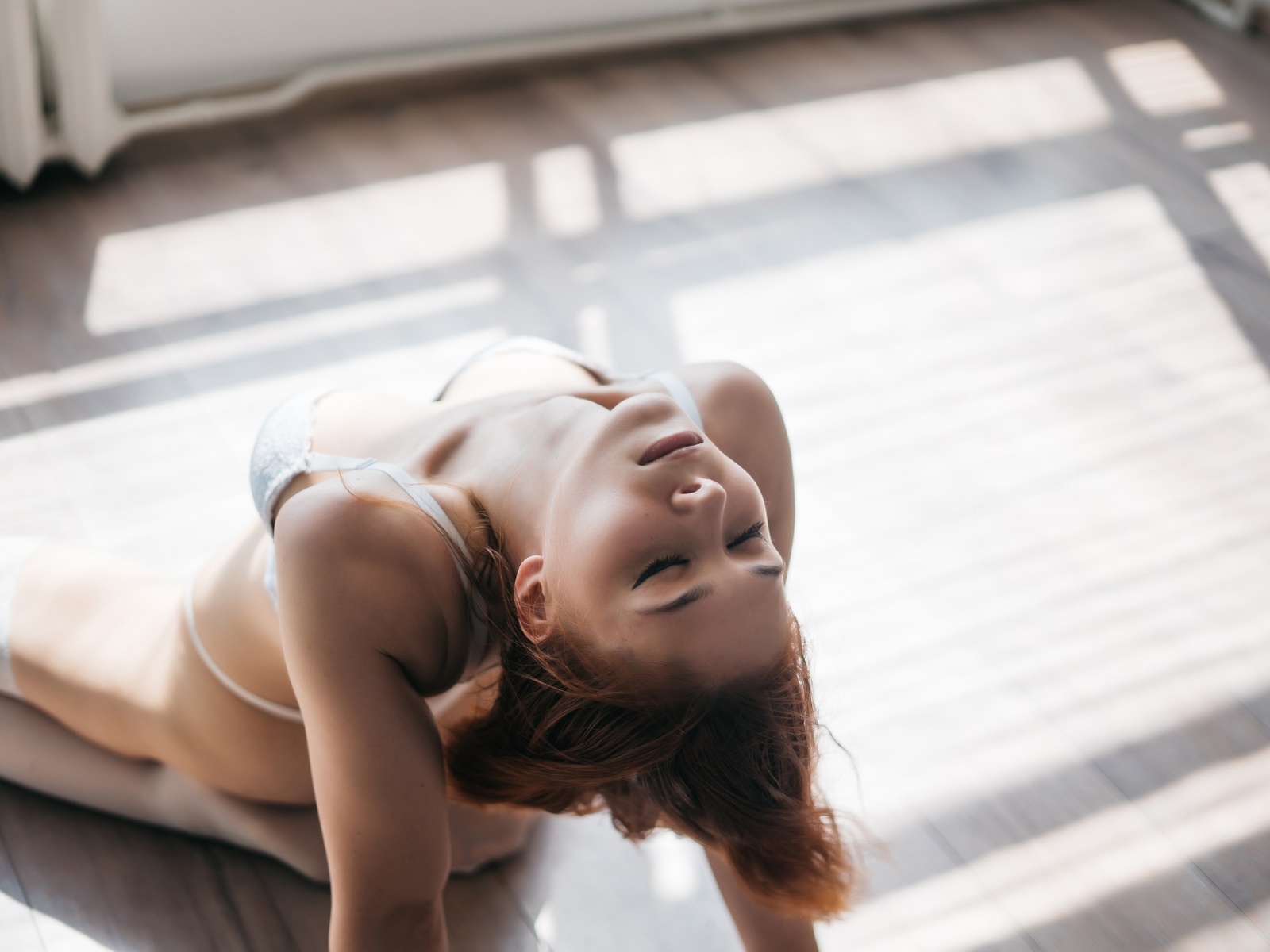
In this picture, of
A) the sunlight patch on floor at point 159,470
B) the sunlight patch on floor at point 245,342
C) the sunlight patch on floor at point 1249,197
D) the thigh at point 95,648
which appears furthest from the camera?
the sunlight patch on floor at point 1249,197

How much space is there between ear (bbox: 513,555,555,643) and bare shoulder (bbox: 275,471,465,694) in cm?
10

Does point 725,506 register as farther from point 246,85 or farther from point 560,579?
point 246,85

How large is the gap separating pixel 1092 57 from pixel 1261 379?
144cm

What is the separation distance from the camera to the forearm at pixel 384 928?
1.25m

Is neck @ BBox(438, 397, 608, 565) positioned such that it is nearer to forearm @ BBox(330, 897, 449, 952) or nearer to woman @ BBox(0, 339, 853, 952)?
woman @ BBox(0, 339, 853, 952)

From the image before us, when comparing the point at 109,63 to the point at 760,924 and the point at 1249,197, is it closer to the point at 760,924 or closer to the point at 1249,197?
the point at 760,924

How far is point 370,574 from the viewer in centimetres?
123

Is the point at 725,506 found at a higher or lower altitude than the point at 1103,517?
higher

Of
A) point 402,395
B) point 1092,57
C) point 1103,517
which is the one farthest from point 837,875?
point 1092,57

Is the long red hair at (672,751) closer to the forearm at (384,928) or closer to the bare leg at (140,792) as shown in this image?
the forearm at (384,928)

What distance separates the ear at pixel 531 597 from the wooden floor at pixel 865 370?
589 mm

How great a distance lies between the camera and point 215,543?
204 centimetres

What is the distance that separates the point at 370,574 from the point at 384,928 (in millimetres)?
376

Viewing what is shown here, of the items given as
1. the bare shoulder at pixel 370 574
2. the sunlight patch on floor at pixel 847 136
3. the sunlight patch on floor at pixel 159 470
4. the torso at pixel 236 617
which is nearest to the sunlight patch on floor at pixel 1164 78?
the sunlight patch on floor at pixel 847 136
